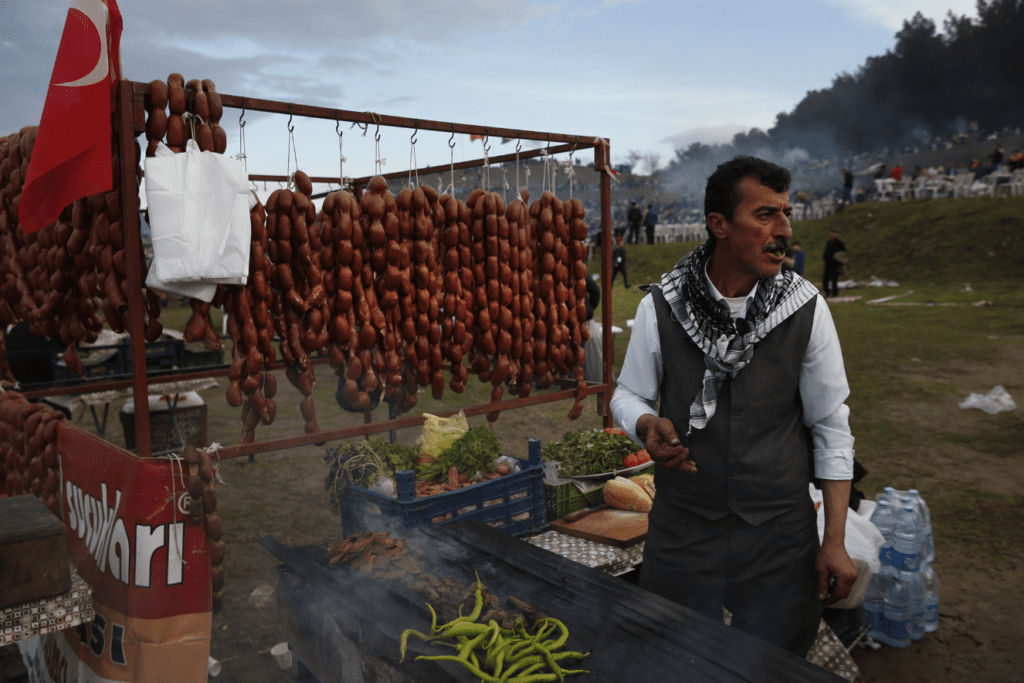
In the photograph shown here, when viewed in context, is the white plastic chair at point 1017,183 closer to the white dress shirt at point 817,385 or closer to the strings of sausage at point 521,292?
the strings of sausage at point 521,292

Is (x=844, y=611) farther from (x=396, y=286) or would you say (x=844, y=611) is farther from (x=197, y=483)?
(x=197, y=483)

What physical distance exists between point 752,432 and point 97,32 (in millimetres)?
2845

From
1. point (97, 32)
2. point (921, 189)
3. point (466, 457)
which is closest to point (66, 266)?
point (97, 32)

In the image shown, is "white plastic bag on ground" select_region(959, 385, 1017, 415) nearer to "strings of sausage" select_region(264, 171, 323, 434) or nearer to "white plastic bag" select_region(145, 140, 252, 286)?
"strings of sausage" select_region(264, 171, 323, 434)

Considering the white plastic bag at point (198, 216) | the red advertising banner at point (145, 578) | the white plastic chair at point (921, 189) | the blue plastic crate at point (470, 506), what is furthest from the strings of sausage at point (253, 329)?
the white plastic chair at point (921, 189)

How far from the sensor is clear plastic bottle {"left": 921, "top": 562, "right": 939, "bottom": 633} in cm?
365

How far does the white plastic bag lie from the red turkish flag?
Result: 0.64ft

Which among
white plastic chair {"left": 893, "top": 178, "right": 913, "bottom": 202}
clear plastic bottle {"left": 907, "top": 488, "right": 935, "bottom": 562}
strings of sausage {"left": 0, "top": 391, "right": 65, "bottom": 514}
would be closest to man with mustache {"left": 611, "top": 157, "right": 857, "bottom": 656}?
clear plastic bottle {"left": 907, "top": 488, "right": 935, "bottom": 562}

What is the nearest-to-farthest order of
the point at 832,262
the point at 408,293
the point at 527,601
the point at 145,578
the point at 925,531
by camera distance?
1. the point at 527,601
2. the point at 145,578
3. the point at 408,293
4. the point at 925,531
5. the point at 832,262

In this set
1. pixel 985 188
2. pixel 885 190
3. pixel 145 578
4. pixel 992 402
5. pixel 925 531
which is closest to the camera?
pixel 145 578

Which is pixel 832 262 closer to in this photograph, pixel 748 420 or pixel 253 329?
pixel 748 420

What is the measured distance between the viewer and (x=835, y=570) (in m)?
2.12

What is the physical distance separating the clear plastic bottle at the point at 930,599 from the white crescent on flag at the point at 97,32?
470 centimetres

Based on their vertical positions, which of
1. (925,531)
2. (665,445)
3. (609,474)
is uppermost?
(665,445)
